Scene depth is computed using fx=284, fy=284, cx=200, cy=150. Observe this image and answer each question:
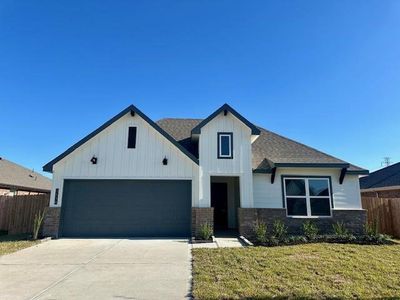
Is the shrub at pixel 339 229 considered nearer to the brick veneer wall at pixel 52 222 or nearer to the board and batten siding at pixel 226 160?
the board and batten siding at pixel 226 160

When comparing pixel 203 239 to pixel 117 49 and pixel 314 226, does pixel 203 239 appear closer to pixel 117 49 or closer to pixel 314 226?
pixel 314 226

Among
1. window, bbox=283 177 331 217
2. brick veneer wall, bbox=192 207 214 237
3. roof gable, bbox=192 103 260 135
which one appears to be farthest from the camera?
roof gable, bbox=192 103 260 135

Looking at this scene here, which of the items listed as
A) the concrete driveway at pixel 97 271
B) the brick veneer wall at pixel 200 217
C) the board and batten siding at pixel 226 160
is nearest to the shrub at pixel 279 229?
the board and batten siding at pixel 226 160

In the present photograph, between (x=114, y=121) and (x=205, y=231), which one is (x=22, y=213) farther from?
(x=205, y=231)

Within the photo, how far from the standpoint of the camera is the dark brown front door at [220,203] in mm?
15656

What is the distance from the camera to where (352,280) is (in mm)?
6180

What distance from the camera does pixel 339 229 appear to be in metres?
11.7

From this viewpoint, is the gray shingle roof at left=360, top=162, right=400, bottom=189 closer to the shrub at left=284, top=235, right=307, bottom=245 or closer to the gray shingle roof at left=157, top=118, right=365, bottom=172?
the gray shingle roof at left=157, top=118, right=365, bottom=172

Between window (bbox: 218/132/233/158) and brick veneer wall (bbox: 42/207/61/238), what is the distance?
7.75 m

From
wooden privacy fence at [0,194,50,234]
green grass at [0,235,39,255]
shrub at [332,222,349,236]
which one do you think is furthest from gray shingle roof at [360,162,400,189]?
wooden privacy fence at [0,194,50,234]

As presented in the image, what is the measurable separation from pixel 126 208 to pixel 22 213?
564cm

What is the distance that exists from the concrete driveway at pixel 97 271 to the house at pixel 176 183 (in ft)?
6.88

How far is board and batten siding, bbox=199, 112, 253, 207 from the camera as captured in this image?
13211 millimetres

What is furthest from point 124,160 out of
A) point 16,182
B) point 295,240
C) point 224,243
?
point 16,182
